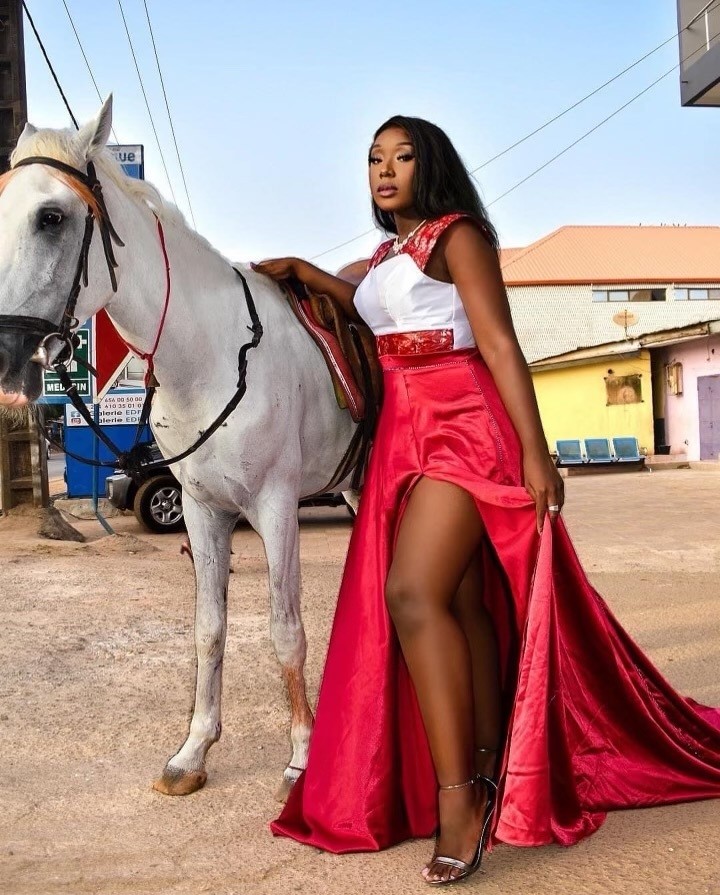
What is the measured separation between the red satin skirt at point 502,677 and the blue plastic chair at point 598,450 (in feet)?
65.9

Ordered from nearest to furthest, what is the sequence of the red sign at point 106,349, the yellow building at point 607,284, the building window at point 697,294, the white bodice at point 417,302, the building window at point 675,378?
the white bodice at point 417,302 < the red sign at point 106,349 < the building window at point 675,378 < the yellow building at point 607,284 < the building window at point 697,294

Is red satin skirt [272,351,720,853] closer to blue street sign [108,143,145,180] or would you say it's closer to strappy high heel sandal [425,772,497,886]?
strappy high heel sandal [425,772,497,886]

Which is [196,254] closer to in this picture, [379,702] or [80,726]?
[379,702]

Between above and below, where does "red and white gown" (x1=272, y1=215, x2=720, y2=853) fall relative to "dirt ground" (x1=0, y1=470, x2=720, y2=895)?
above

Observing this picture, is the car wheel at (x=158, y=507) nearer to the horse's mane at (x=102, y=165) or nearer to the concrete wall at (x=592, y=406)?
the horse's mane at (x=102, y=165)

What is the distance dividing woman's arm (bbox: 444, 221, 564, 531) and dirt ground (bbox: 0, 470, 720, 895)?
1075 millimetres

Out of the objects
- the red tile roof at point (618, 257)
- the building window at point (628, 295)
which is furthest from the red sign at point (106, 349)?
the building window at point (628, 295)

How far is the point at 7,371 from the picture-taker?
2482 millimetres

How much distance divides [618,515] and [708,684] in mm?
8193

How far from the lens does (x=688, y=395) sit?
23.5 m

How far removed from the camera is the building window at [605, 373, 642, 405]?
24766 mm

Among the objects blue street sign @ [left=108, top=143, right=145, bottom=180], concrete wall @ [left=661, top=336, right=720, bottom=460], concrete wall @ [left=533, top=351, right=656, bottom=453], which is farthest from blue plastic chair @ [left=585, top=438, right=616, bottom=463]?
blue street sign @ [left=108, top=143, right=145, bottom=180]

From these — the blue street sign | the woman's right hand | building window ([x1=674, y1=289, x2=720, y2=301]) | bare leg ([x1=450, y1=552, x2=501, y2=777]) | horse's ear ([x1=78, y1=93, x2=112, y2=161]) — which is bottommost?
bare leg ([x1=450, y1=552, x2=501, y2=777])

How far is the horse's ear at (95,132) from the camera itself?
2756mm
